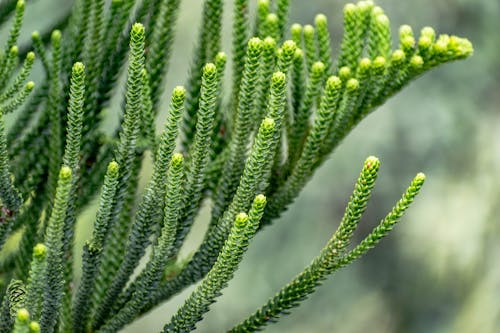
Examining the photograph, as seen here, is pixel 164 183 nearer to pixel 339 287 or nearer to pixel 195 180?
pixel 195 180

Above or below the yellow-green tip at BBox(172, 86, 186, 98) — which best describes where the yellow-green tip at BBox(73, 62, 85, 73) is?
below

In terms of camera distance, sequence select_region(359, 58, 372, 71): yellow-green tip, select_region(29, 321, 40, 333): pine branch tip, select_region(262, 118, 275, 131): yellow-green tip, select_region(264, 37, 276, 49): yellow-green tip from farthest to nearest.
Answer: select_region(359, 58, 372, 71): yellow-green tip → select_region(264, 37, 276, 49): yellow-green tip → select_region(262, 118, 275, 131): yellow-green tip → select_region(29, 321, 40, 333): pine branch tip

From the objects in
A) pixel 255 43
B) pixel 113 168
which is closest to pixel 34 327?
pixel 113 168

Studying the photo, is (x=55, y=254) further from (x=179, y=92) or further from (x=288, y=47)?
(x=288, y=47)

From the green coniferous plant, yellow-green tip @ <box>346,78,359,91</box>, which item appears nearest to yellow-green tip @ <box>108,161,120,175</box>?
the green coniferous plant

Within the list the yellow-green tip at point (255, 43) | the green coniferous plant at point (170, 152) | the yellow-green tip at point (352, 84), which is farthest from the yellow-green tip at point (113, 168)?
the yellow-green tip at point (352, 84)

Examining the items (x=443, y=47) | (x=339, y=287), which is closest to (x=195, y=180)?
(x=443, y=47)

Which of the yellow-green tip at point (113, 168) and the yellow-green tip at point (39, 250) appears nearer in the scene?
the yellow-green tip at point (39, 250)

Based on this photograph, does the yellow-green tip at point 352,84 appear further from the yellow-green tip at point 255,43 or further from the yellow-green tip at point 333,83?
the yellow-green tip at point 255,43

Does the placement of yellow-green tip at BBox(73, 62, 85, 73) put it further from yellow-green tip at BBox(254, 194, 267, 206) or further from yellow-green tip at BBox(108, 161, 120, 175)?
yellow-green tip at BBox(254, 194, 267, 206)
